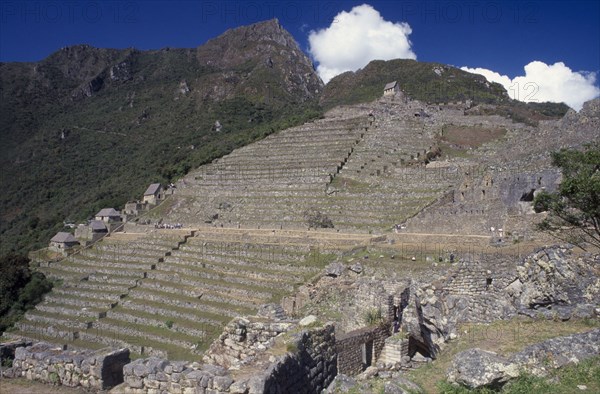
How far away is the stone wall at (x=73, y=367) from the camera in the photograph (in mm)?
5426

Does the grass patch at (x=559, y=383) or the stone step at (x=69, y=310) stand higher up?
the grass patch at (x=559, y=383)

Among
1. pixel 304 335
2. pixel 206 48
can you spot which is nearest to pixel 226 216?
pixel 304 335

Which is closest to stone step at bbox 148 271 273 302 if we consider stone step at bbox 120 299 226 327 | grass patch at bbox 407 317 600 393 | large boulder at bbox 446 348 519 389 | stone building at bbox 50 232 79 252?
stone step at bbox 120 299 226 327

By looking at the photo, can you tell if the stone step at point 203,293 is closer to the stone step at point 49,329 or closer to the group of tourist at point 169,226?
the stone step at point 49,329

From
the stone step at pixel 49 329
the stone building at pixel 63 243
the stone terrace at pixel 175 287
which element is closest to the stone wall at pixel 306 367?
the stone terrace at pixel 175 287

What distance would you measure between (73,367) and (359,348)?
5.71 meters

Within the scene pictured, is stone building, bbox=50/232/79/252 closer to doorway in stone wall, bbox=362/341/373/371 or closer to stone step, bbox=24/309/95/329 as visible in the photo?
stone step, bbox=24/309/95/329

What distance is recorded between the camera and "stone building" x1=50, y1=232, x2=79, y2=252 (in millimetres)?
34875

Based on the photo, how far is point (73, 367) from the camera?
5.55 meters

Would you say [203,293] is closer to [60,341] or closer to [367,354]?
[60,341]

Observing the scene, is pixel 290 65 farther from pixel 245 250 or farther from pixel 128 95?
pixel 245 250

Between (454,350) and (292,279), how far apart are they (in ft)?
43.8

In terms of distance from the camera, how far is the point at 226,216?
33625 mm

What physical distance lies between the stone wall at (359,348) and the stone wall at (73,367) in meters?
4.14
